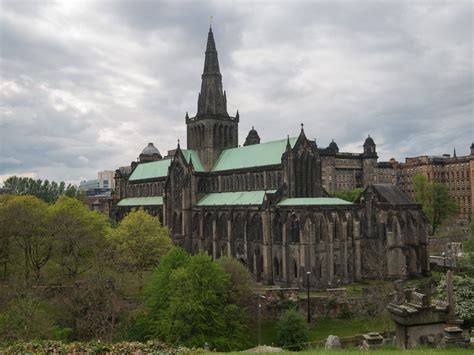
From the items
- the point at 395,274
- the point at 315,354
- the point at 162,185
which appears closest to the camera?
the point at 315,354

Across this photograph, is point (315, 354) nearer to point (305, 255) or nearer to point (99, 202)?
point (305, 255)

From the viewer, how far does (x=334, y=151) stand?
465 ft

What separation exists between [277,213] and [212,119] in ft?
94.8

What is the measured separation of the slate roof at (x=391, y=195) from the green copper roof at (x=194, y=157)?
31.8m

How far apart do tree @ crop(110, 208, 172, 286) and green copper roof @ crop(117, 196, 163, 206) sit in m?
31.1

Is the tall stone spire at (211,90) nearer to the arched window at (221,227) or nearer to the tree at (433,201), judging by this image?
the arched window at (221,227)

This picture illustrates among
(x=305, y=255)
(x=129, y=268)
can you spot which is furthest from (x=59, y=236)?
(x=305, y=255)

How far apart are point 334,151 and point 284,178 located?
260ft

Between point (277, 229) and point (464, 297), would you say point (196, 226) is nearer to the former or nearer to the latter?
point (277, 229)

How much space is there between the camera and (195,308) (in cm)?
3812

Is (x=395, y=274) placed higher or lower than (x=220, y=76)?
lower

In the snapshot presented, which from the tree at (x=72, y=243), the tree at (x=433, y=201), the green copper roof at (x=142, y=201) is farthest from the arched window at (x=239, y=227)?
the tree at (x=433, y=201)

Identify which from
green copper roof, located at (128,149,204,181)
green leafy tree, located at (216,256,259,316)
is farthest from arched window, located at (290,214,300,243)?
green copper roof, located at (128,149,204,181)

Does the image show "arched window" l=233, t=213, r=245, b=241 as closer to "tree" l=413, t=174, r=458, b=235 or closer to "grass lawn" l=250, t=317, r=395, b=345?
"grass lawn" l=250, t=317, r=395, b=345
